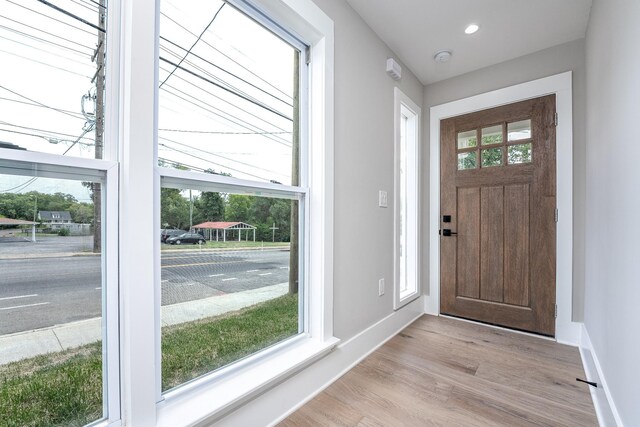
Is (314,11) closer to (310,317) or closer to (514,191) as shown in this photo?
(310,317)

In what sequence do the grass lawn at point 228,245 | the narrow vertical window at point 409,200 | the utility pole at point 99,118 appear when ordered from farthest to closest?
the narrow vertical window at point 409,200 < the grass lawn at point 228,245 < the utility pole at point 99,118

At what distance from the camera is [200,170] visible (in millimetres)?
1233

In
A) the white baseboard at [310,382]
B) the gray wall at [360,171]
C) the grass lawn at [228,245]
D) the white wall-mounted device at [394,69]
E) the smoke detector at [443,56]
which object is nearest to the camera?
the grass lawn at [228,245]

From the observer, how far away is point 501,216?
2.55m

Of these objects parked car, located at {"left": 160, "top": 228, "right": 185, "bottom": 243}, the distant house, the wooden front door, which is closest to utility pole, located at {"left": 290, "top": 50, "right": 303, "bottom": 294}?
parked car, located at {"left": 160, "top": 228, "right": 185, "bottom": 243}

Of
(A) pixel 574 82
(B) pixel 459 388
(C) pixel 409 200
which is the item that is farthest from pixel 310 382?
(A) pixel 574 82

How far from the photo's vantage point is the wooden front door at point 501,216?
2.35 m

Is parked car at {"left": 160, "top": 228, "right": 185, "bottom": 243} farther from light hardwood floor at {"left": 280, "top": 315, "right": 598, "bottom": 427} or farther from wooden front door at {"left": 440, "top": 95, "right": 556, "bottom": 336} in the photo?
wooden front door at {"left": 440, "top": 95, "right": 556, "bottom": 336}

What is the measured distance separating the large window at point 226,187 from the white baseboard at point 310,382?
22 cm

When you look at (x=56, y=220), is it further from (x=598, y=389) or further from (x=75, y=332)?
(x=598, y=389)

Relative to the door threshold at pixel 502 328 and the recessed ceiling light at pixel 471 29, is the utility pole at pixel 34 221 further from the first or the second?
the door threshold at pixel 502 328

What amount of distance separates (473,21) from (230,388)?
8.91 ft

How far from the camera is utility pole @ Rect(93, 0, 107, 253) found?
3.12ft

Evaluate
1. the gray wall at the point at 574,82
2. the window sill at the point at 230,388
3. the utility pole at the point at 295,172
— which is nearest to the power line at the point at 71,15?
the utility pole at the point at 295,172
